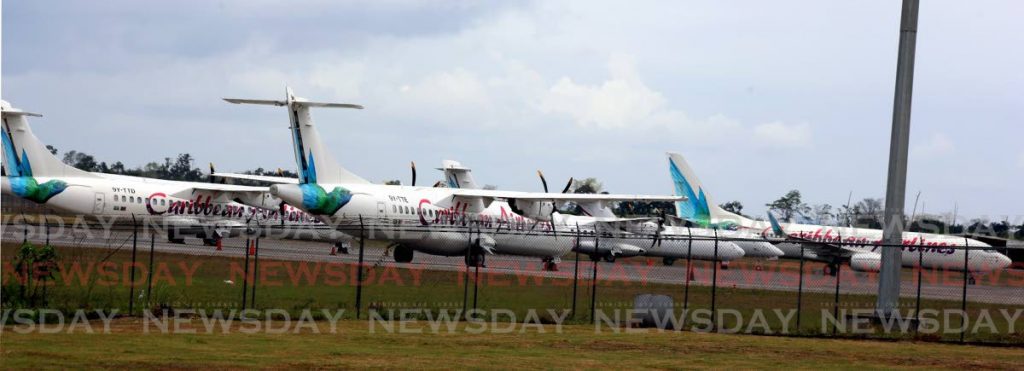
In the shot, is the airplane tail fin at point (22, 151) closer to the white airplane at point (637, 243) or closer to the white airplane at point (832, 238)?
the white airplane at point (637, 243)

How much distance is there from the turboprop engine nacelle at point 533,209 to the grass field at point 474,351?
29.7 metres

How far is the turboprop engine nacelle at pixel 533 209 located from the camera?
51250mm

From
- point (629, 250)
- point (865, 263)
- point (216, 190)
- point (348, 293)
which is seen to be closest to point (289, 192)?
point (216, 190)

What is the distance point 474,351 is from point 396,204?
28992 millimetres

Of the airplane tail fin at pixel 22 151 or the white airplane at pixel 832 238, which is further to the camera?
the white airplane at pixel 832 238

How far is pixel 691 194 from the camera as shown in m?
67.2

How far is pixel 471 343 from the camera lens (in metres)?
19.0

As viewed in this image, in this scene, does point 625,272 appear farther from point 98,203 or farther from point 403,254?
point 98,203

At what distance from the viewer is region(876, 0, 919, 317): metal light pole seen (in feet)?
75.3

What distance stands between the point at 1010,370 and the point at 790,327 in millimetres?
6849

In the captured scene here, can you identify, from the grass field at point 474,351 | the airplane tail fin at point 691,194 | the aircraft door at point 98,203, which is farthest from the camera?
the airplane tail fin at point 691,194

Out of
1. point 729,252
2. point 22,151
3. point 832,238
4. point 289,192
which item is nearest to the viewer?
point 289,192

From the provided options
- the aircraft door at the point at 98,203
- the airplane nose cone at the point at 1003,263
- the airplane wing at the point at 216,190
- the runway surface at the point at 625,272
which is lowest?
the runway surface at the point at 625,272

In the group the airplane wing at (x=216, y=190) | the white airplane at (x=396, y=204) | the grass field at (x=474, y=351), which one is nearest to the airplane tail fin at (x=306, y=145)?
the white airplane at (x=396, y=204)
